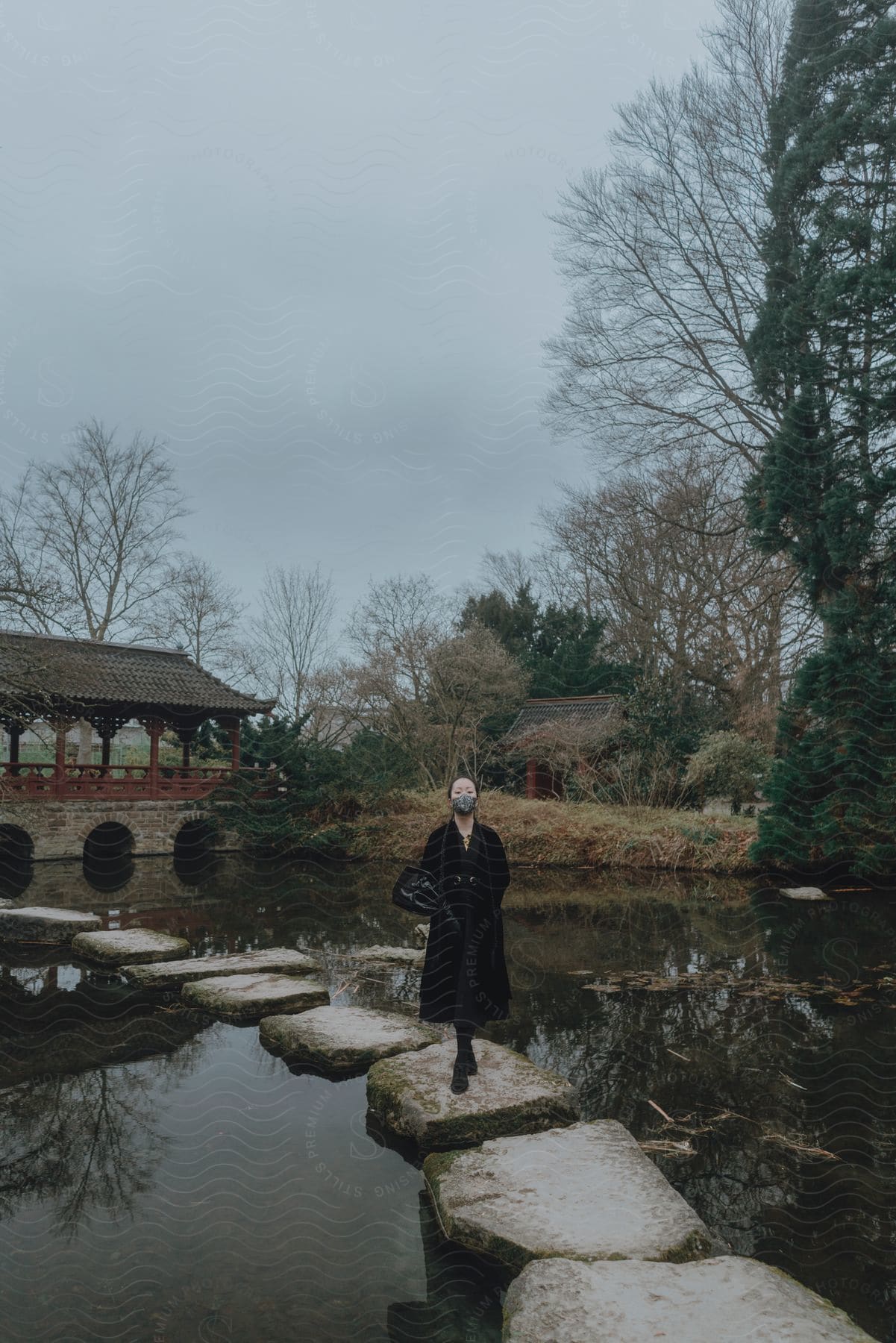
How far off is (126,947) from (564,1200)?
14.8ft

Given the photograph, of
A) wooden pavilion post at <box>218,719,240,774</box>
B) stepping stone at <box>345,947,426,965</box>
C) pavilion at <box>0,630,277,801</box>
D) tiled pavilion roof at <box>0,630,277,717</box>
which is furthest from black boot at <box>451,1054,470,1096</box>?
wooden pavilion post at <box>218,719,240,774</box>

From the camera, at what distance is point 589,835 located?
12.8 meters

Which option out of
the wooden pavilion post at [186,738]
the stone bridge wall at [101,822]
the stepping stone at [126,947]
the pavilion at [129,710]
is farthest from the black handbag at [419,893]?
the wooden pavilion post at [186,738]

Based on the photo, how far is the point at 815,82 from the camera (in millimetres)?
11352

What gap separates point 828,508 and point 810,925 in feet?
16.4

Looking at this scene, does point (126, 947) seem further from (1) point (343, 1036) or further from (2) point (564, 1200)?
(2) point (564, 1200)

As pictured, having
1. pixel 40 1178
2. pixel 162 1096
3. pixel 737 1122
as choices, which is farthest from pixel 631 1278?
pixel 162 1096

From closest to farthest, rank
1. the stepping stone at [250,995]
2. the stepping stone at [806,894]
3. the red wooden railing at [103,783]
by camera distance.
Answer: the stepping stone at [250,995] → the stepping stone at [806,894] → the red wooden railing at [103,783]

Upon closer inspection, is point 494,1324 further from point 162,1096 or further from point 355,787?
point 355,787

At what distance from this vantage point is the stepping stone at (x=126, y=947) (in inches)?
238

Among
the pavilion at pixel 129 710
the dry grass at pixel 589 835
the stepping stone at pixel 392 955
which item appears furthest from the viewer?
the pavilion at pixel 129 710

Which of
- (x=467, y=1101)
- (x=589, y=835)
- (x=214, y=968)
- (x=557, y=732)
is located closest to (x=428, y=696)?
(x=557, y=732)

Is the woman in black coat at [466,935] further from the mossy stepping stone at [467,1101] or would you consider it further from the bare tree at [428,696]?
the bare tree at [428,696]

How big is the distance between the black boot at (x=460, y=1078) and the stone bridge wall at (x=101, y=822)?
480 inches
